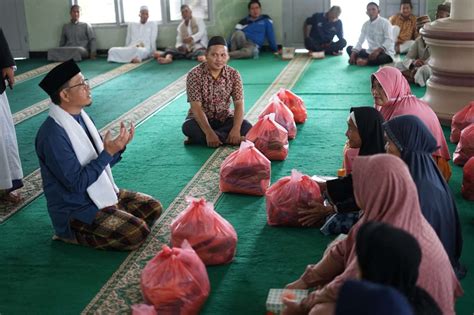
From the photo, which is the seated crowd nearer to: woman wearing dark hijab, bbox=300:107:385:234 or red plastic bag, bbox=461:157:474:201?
woman wearing dark hijab, bbox=300:107:385:234

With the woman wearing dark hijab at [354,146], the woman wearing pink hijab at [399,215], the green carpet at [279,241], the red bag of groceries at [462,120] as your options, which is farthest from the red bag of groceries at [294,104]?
the woman wearing pink hijab at [399,215]

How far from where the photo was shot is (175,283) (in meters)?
2.57

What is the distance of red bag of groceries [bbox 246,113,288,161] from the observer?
177 inches

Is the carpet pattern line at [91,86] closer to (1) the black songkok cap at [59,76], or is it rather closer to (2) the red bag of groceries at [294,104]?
(2) the red bag of groceries at [294,104]

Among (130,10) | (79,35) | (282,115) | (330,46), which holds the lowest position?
(330,46)

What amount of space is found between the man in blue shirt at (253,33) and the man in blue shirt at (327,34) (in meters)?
0.62

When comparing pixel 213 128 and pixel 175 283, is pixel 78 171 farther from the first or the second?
pixel 213 128

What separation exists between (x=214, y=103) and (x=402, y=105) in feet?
5.11

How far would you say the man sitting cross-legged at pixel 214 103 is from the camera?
15.8ft

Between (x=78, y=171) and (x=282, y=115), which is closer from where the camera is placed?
(x=78, y=171)

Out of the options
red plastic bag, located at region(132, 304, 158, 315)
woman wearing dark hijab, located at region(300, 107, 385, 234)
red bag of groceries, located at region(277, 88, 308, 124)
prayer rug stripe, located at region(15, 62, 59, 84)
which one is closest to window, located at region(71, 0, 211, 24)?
prayer rug stripe, located at region(15, 62, 59, 84)

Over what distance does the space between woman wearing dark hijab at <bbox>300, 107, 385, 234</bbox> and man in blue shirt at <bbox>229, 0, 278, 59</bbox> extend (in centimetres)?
649

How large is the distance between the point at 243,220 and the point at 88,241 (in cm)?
81

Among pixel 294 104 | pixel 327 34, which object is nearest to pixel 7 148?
pixel 294 104
